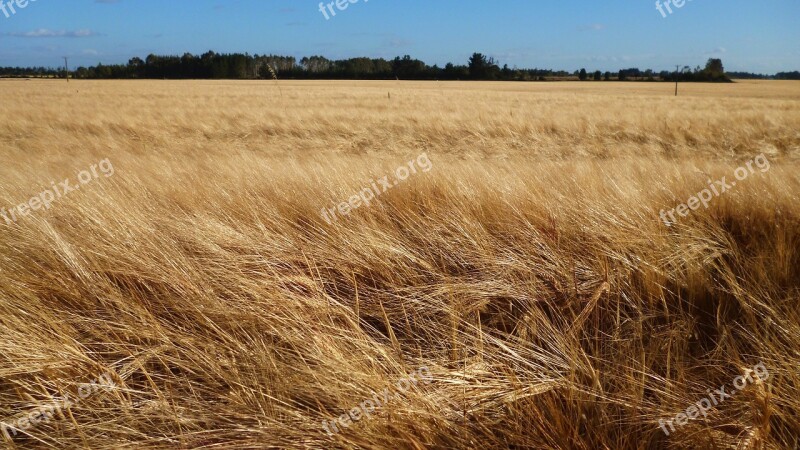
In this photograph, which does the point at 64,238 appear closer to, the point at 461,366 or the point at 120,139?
the point at 461,366

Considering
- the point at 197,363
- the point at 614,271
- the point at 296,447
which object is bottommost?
the point at 296,447

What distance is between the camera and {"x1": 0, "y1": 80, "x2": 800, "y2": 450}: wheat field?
1.41 meters

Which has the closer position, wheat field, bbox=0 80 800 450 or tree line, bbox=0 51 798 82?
wheat field, bbox=0 80 800 450

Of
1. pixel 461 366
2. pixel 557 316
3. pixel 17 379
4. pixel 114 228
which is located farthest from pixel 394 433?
pixel 114 228

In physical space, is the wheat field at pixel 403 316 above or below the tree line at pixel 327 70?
below

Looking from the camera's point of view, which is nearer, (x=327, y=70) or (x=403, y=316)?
(x=403, y=316)

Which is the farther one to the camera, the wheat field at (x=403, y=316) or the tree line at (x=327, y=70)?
the tree line at (x=327, y=70)

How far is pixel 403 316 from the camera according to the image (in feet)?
6.16

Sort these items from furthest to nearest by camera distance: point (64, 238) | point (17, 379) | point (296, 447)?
point (64, 238) → point (17, 379) → point (296, 447)

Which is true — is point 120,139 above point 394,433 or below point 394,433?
above

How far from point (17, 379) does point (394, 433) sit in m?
1.16

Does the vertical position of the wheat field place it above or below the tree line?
below

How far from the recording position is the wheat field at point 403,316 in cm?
141

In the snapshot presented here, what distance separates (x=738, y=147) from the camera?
1062cm
